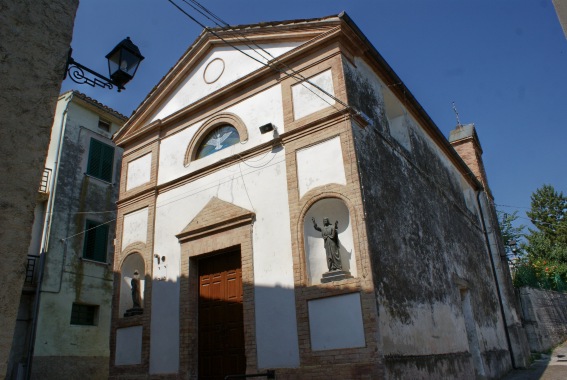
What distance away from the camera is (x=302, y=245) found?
27.2ft

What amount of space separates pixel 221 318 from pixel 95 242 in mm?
8601

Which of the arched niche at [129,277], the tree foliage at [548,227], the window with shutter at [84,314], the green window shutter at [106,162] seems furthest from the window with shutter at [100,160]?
the tree foliage at [548,227]

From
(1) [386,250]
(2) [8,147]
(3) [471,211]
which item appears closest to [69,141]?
(1) [386,250]

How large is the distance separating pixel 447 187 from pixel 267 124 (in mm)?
8131

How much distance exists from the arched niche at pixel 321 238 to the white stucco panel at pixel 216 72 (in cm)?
392

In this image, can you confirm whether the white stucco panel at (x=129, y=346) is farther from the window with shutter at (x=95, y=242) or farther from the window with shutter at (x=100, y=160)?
the window with shutter at (x=100, y=160)

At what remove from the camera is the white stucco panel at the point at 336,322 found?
7285 millimetres

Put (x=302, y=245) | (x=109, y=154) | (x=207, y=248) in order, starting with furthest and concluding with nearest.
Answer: (x=109, y=154)
(x=207, y=248)
(x=302, y=245)

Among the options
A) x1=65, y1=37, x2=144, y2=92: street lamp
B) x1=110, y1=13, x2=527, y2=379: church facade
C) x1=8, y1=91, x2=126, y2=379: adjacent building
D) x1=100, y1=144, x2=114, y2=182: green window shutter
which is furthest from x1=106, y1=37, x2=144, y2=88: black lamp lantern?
x1=100, y1=144, x2=114, y2=182: green window shutter

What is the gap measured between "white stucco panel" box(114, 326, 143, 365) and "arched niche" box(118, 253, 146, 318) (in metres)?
0.55

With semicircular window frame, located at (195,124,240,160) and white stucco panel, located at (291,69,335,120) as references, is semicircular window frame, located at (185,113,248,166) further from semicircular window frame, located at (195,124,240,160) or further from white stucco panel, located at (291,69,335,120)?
white stucco panel, located at (291,69,335,120)

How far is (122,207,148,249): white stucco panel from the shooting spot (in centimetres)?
1135

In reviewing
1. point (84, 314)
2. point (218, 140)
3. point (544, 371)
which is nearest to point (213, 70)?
point (218, 140)

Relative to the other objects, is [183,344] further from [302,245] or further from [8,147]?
[8,147]
